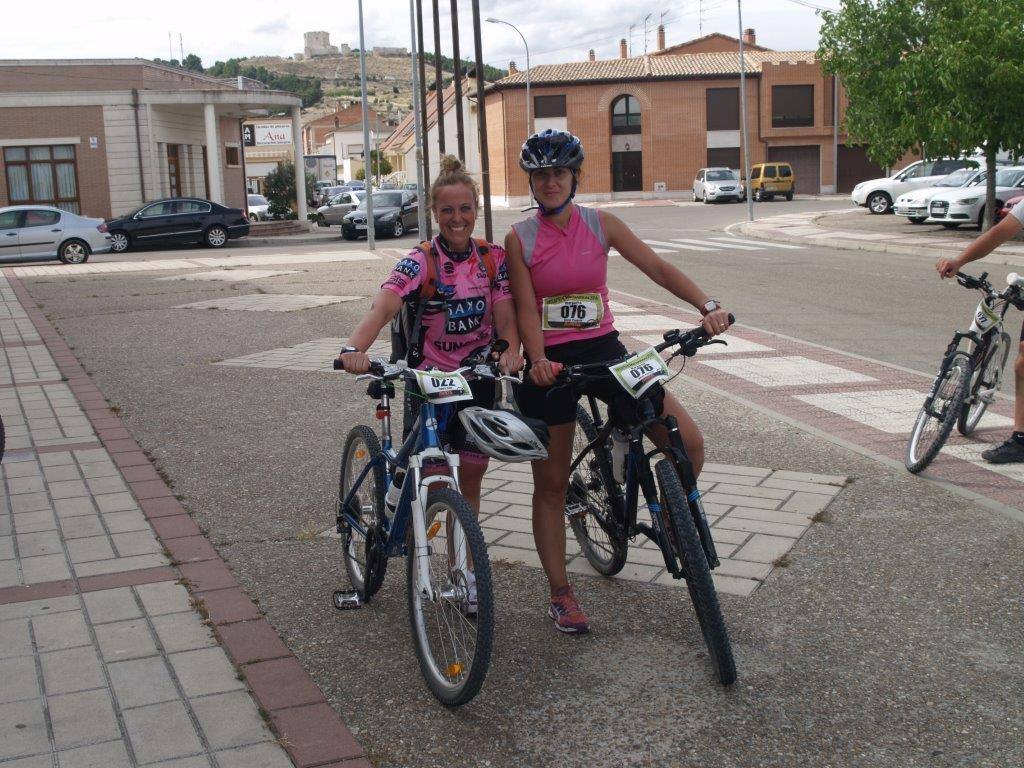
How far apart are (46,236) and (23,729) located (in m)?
26.5

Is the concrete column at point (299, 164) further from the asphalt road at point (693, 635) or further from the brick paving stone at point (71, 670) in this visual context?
the brick paving stone at point (71, 670)

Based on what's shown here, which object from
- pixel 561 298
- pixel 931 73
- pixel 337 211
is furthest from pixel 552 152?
pixel 337 211

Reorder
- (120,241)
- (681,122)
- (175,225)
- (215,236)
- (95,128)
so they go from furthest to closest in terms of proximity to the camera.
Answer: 1. (681,122)
2. (95,128)
3. (215,236)
4. (175,225)
5. (120,241)

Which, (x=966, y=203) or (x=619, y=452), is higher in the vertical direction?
(x=966, y=203)

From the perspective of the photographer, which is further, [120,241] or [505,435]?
[120,241]

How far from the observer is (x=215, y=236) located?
32.5 m

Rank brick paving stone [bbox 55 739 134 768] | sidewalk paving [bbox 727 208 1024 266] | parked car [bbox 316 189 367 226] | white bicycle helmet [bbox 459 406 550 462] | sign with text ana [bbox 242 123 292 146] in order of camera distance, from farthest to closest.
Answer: sign with text ana [bbox 242 123 292 146]
parked car [bbox 316 189 367 226]
sidewalk paving [bbox 727 208 1024 266]
white bicycle helmet [bbox 459 406 550 462]
brick paving stone [bbox 55 739 134 768]

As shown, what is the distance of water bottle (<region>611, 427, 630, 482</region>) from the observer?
13.9 ft

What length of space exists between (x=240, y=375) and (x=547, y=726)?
7.04 meters

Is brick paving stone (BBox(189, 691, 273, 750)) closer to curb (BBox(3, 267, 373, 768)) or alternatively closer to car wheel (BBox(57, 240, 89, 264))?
curb (BBox(3, 267, 373, 768))

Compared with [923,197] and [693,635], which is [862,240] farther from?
[693,635]

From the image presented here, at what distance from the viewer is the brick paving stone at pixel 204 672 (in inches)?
147

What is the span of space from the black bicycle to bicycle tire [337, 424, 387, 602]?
820mm

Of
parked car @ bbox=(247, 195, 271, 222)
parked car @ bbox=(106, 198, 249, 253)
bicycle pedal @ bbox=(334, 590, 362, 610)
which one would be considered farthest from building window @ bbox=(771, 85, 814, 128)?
bicycle pedal @ bbox=(334, 590, 362, 610)
